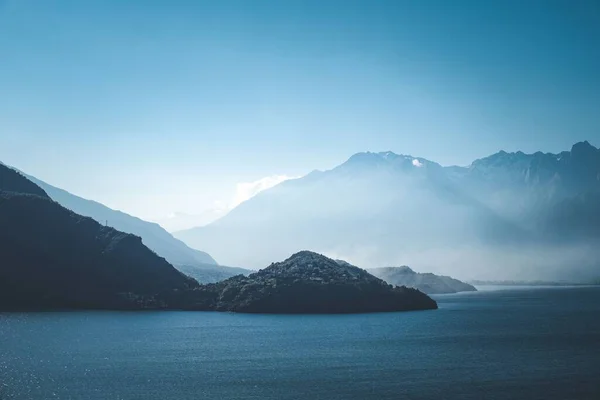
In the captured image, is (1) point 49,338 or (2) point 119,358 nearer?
(2) point 119,358

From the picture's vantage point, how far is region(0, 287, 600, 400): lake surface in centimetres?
7962

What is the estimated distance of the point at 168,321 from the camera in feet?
608

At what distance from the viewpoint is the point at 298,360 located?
107 metres

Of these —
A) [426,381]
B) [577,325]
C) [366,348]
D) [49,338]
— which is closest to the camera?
[426,381]

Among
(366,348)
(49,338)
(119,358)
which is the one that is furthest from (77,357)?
(366,348)

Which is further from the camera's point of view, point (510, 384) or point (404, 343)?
point (404, 343)

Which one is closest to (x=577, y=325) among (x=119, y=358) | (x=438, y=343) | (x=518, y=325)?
(x=518, y=325)

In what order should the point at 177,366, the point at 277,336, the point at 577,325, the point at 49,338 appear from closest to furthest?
the point at 177,366
the point at 49,338
the point at 277,336
the point at 577,325

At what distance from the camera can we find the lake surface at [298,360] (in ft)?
261

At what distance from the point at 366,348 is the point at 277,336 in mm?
31448

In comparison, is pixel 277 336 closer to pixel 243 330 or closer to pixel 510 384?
pixel 243 330

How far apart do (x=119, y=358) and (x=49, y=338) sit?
35108 mm

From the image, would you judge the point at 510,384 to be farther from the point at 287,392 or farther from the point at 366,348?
the point at 366,348

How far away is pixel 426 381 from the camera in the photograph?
8544cm
